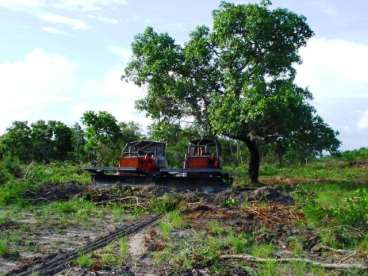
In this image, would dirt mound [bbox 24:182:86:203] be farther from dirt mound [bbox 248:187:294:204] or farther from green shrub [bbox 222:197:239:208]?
dirt mound [bbox 248:187:294:204]

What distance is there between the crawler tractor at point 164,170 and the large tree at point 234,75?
1.14m

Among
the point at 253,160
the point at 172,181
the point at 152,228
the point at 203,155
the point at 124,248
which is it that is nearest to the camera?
the point at 124,248

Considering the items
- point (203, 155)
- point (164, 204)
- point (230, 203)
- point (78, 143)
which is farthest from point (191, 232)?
point (78, 143)

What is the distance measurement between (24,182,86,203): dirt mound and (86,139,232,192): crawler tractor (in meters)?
2.73

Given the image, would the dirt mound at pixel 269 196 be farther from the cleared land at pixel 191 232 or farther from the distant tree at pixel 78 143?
the distant tree at pixel 78 143

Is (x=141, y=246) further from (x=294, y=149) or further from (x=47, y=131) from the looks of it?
(x=47, y=131)

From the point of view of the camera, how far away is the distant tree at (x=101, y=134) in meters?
38.8

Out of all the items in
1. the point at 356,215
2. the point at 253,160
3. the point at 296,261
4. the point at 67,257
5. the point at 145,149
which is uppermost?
the point at 145,149

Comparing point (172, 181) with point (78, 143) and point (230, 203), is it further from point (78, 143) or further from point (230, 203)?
point (78, 143)

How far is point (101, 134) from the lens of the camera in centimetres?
3966

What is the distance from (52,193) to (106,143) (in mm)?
21810

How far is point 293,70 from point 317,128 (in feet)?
9.18

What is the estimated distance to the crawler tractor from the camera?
21594 mm

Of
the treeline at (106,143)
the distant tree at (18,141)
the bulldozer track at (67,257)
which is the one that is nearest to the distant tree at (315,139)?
the treeline at (106,143)
